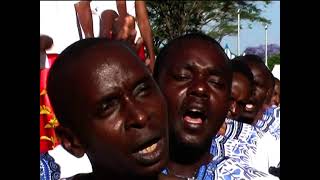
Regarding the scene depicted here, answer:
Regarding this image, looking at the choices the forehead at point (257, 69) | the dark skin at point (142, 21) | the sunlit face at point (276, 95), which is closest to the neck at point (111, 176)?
the forehead at point (257, 69)

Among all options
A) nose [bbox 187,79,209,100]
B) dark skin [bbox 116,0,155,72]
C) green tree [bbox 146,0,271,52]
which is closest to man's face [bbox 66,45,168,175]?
nose [bbox 187,79,209,100]

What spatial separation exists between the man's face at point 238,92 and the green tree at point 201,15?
24.9ft

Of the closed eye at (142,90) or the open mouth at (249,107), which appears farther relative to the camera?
the open mouth at (249,107)

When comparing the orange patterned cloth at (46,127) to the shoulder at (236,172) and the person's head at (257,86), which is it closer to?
the person's head at (257,86)

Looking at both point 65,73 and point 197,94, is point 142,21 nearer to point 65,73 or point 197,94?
point 197,94

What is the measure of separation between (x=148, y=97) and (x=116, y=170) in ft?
0.75

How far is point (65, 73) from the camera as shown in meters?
2.03

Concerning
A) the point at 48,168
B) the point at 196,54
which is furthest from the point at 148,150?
the point at 48,168

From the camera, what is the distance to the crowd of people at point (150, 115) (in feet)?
6.31

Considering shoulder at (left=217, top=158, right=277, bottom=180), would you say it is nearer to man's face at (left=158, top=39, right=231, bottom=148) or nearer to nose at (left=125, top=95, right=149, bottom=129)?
man's face at (left=158, top=39, right=231, bottom=148)

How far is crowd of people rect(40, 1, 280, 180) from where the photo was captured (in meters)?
1.92

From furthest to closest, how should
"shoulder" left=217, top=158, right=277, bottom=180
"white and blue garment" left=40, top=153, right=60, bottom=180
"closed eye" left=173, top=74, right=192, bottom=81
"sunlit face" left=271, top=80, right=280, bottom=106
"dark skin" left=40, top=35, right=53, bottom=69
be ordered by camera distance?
"sunlit face" left=271, top=80, right=280, bottom=106
"dark skin" left=40, top=35, right=53, bottom=69
"white and blue garment" left=40, top=153, right=60, bottom=180
"closed eye" left=173, top=74, right=192, bottom=81
"shoulder" left=217, top=158, right=277, bottom=180

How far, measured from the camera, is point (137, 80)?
6.45 feet

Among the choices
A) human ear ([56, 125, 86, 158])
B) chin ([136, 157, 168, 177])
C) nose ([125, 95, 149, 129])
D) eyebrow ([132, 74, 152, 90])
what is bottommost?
chin ([136, 157, 168, 177])
